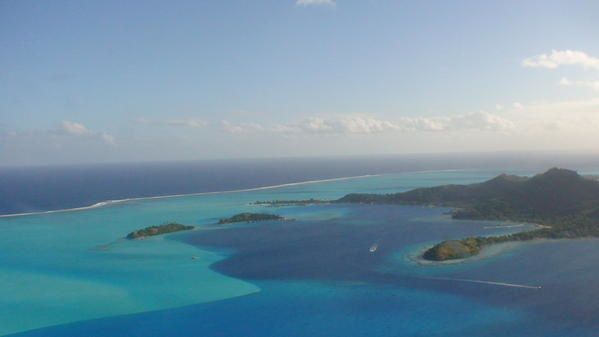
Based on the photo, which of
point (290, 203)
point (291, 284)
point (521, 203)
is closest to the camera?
point (291, 284)

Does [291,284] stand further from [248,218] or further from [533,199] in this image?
[533,199]

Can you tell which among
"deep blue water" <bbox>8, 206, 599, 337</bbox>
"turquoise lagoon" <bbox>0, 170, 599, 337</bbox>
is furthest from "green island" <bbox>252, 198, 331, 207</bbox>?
"deep blue water" <bbox>8, 206, 599, 337</bbox>

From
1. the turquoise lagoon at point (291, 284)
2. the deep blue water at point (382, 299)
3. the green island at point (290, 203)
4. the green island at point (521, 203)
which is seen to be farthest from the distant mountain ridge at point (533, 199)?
the green island at point (290, 203)

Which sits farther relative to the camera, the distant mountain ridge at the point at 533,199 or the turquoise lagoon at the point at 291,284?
the distant mountain ridge at the point at 533,199

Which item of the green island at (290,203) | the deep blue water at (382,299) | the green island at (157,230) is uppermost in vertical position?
the green island at (290,203)

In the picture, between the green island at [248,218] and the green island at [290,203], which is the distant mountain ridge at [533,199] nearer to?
the green island at [290,203]

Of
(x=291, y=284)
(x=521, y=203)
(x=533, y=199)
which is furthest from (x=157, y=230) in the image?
(x=533, y=199)
